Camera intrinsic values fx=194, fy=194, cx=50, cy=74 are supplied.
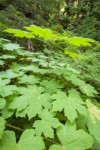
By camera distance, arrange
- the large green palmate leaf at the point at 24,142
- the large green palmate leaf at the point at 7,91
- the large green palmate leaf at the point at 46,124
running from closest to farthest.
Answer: the large green palmate leaf at the point at 24,142
the large green palmate leaf at the point at 46,124
the large green palmate leaf at the point at 7,91

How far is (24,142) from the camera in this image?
44.6 inches

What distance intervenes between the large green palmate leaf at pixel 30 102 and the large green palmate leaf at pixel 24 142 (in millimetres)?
159

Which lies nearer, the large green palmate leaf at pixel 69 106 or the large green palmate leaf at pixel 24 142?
the large green palmate leaf at pixel 24 142

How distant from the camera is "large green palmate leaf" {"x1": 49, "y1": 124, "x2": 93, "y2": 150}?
1148mm

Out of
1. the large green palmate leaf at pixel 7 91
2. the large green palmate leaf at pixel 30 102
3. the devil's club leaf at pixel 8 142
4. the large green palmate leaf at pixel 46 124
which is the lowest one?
the devil's club leaf at pixel 8 142

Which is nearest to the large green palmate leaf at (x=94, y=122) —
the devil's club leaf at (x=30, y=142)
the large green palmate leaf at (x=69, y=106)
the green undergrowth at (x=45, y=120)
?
the green undergrowth at (x=45, y=120)

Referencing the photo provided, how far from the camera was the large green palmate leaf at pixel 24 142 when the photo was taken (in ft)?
3.63

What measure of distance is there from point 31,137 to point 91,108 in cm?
56

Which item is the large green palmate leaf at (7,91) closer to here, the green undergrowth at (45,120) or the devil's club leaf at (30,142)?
the green undergrowth at (45,120)

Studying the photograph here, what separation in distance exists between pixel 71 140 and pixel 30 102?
39cm

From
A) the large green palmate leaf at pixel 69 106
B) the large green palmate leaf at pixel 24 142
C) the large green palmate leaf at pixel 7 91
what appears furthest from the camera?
the large green palmate leaf at pixel 7 91

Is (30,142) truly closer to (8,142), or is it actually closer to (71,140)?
(8,142)

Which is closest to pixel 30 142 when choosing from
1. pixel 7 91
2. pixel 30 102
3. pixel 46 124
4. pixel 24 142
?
pixel 24 142

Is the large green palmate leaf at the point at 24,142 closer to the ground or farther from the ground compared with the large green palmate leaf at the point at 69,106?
closer to the ground
